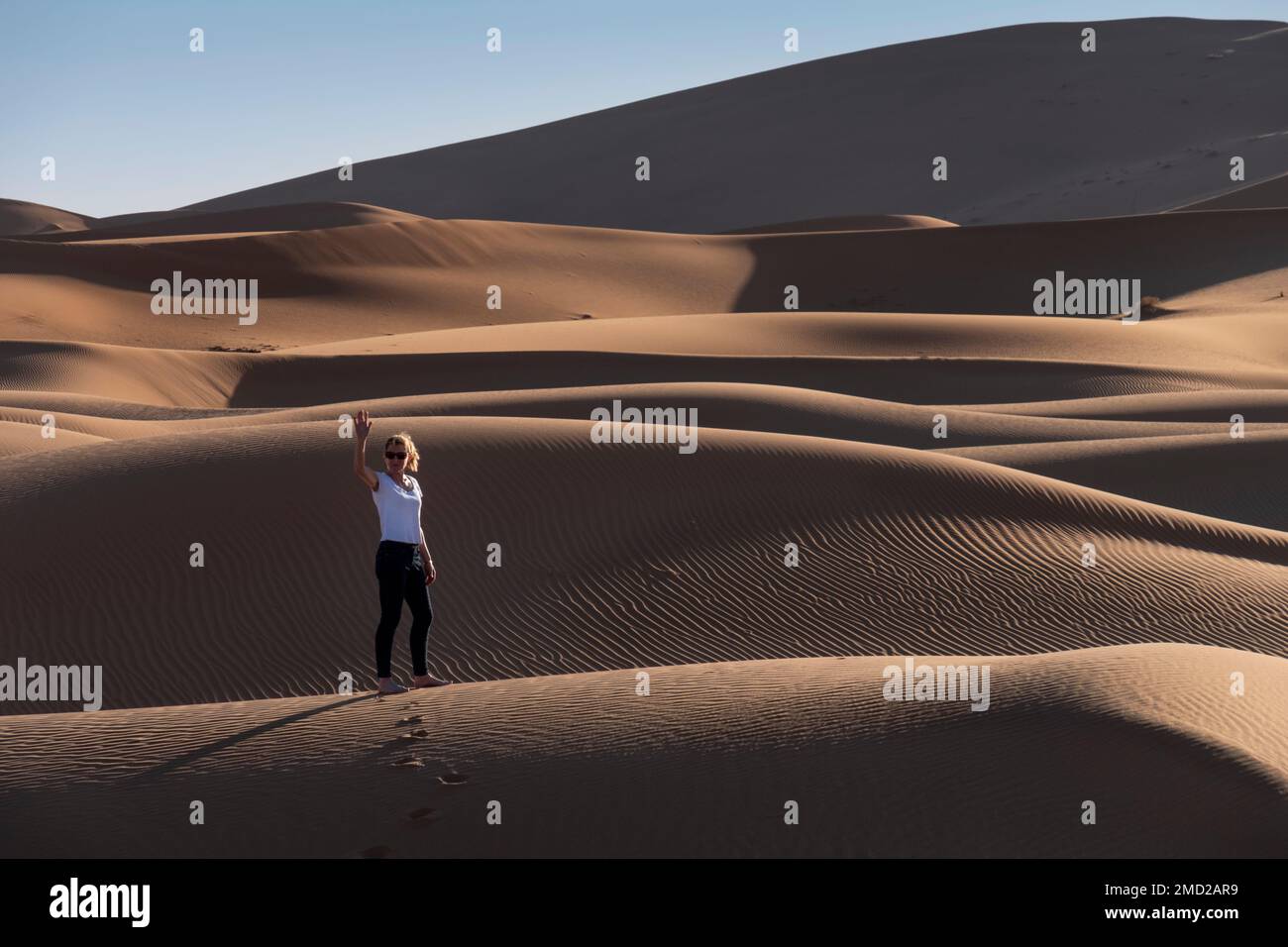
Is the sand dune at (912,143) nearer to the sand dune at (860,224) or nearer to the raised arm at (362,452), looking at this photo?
the sand dune at (860,224)

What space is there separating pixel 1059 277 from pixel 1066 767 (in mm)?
32499

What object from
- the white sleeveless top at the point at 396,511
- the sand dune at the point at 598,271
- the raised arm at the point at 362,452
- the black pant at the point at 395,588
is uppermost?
the sand dune at the point at 598,271

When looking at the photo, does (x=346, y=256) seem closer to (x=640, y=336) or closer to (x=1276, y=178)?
(x=640, y=336)

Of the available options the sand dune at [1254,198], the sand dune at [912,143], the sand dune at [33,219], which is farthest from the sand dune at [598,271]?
the sand dune at [33,219]

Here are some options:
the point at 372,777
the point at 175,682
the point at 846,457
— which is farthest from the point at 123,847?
the point at 846,457

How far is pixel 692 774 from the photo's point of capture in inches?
214

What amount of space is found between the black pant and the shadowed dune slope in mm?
1644

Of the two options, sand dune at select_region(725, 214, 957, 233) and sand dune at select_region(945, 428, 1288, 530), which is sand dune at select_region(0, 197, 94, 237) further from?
sand dune at select_region(945, 428, 1288, 530)

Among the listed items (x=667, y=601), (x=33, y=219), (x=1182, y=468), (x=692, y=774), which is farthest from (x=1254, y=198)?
(x=33, y=219)

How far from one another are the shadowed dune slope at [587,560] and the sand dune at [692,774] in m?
2.05

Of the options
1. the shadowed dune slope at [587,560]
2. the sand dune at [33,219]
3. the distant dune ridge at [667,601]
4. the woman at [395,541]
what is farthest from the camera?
the sand dune at [33,219]

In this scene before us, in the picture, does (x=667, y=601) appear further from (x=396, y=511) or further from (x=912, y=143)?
(x=912, y=143)

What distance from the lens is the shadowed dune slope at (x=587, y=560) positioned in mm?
8484

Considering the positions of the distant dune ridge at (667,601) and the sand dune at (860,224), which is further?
the sand dune at (860,224)
